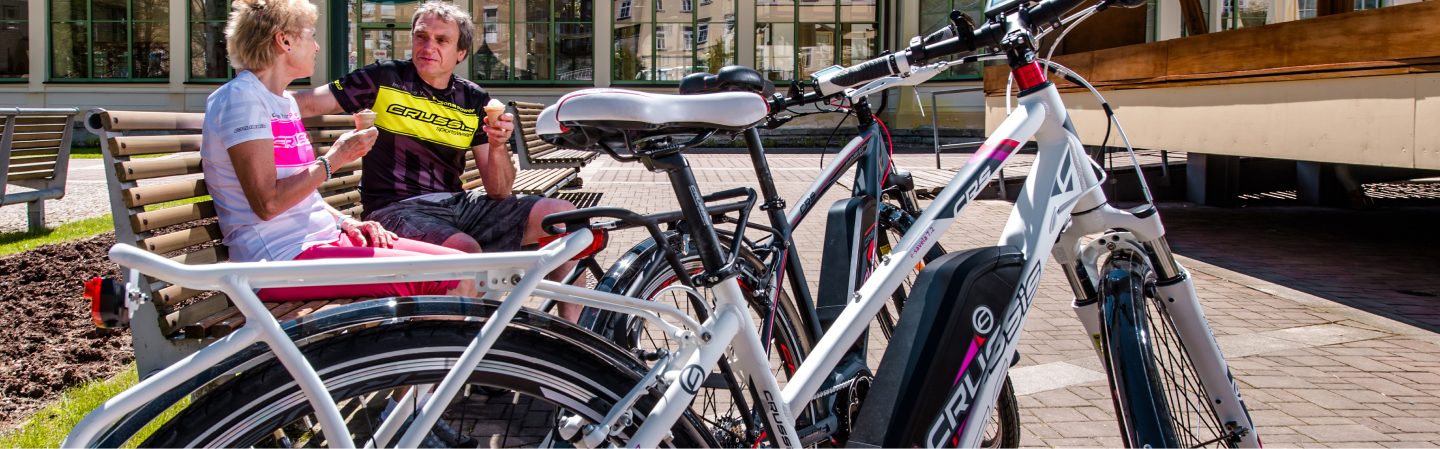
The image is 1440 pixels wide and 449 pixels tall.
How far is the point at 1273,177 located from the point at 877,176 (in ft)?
30.1

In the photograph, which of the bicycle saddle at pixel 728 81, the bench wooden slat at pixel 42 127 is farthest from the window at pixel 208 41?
the bicycle saddle at pixel 728 81

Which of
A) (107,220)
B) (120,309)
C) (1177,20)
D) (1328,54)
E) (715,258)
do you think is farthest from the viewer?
(1177,20)

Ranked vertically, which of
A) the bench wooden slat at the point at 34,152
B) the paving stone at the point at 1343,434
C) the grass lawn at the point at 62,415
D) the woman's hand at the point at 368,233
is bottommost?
the paving stone at the point at 1343,434

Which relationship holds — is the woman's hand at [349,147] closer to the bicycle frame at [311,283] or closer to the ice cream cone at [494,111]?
the ice cream cone at [494,111]

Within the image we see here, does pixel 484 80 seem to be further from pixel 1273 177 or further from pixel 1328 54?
pixel 1328 54

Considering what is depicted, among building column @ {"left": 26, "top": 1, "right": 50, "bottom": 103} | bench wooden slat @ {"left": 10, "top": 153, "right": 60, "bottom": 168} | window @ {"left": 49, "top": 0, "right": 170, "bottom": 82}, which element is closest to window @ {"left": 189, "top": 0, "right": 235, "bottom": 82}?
window @ {"left": 49, "top": 0, "right": 170, "bottom": 82}

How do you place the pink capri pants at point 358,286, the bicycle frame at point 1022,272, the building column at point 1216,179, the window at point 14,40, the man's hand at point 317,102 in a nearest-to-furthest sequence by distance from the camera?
the bicycle frame at point 1022,272 < the pink capri pants at point 358,286 < the man's hand at point 317,102 < the building column at point 1216,179 < the window at point 14,40

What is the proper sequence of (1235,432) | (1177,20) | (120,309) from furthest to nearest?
(1177,20) < (1235,432) < (120,309)

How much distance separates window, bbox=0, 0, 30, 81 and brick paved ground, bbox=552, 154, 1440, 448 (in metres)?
19.1

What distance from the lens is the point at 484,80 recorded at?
20.3 metres

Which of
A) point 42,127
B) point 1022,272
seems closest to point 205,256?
point 1022,272

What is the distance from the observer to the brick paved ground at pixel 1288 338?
3266 mm

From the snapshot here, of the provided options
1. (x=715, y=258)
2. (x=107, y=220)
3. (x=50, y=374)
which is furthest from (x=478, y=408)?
(x=107, y=220)

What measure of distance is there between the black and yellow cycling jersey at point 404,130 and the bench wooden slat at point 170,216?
2.46 ft
